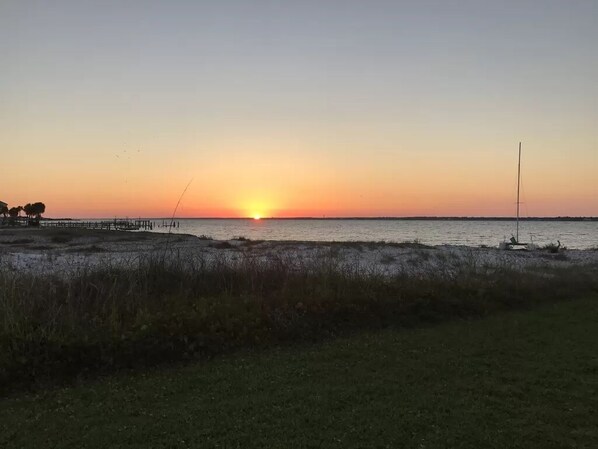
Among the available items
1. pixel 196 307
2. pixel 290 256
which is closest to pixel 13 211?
pixel 290 256

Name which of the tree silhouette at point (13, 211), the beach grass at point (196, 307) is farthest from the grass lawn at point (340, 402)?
the tree silhouette at point (13, 211)

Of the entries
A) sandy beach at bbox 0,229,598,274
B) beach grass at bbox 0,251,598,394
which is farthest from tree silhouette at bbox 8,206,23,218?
beach grass at bbox 0,251,598,394

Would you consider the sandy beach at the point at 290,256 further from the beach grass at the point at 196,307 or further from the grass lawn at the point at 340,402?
the grass lawn at the point at 340,402

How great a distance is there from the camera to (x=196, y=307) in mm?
8273

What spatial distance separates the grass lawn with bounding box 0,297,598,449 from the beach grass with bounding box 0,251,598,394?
50 cm

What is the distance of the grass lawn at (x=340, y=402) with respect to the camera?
4633 mm

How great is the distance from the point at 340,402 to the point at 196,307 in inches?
143

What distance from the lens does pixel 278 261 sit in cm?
1207

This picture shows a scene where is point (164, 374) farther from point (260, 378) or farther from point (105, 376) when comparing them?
point (260, 378)

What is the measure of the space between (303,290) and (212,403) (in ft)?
15.2

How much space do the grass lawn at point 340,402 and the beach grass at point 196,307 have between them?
19.9 inches

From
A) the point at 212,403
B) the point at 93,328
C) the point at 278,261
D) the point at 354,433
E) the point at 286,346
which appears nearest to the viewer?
the point at 354,433

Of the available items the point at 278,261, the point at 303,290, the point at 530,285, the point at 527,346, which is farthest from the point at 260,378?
the point at 530,285

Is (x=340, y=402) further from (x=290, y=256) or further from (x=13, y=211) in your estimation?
(x=13, y=211)
